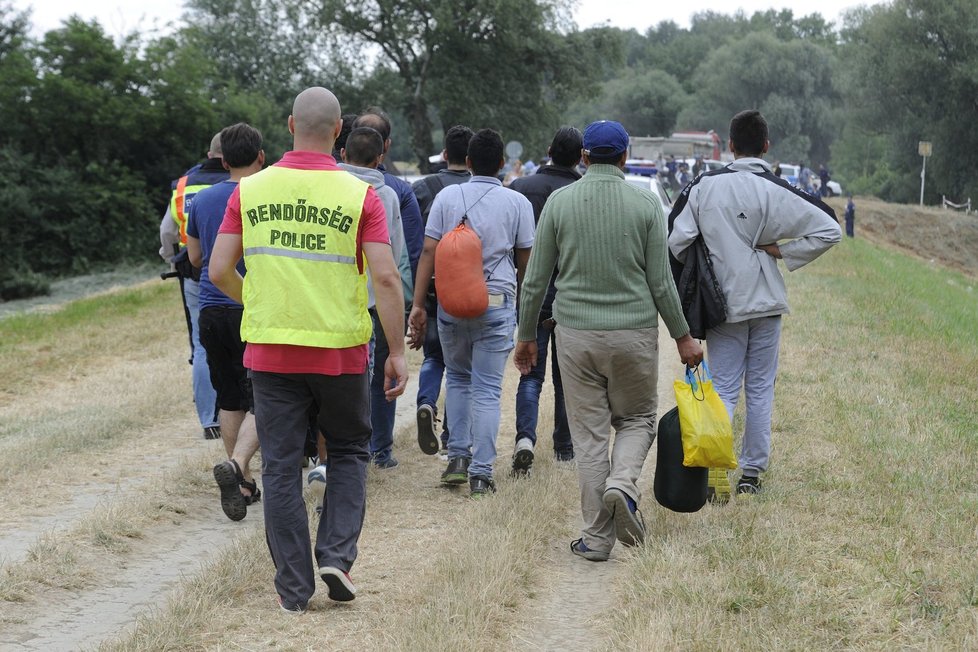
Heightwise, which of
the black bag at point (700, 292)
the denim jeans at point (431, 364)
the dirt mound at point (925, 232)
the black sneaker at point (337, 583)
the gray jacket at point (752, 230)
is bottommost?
the dirt mound at point (925, 232)

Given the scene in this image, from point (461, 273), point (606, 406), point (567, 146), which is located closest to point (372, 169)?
point (461, 273)

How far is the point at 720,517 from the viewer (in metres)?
5.78

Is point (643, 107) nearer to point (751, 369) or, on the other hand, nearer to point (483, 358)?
point (483, 358)

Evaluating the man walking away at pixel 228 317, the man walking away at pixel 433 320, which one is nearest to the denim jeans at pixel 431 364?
the man walking away at pixel 433 320

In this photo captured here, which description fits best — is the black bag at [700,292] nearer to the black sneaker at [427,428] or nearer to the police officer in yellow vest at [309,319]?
the black sneaker at [427,428]

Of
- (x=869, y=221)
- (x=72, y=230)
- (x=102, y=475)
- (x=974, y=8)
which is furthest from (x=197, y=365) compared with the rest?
(x=974, y=8)

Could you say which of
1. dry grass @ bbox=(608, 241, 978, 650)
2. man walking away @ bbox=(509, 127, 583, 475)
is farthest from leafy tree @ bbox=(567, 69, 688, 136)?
man walking away @ bbox=(509, 127, 583, 475)

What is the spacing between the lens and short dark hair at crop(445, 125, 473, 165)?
7285mm

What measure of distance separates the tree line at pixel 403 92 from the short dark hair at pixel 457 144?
65.6ft

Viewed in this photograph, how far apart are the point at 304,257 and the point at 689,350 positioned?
6.33 feet

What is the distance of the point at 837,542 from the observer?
5.29 m

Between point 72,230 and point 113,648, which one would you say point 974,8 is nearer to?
point 72,230

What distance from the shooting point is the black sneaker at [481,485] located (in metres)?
6.72

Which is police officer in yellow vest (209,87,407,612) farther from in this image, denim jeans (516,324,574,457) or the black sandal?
denim jeans (516,324,574,457)
